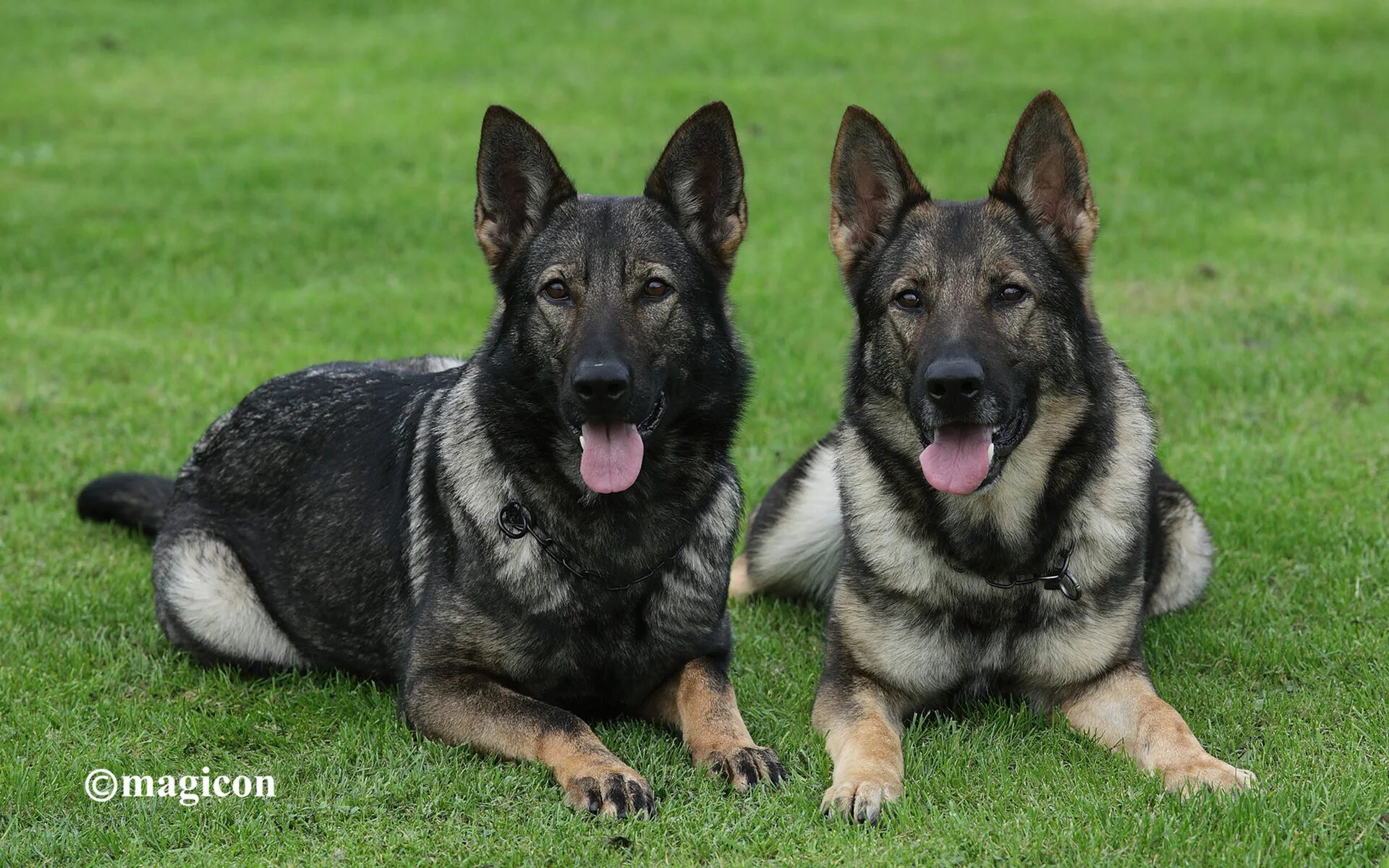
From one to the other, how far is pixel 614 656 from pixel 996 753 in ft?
4.57

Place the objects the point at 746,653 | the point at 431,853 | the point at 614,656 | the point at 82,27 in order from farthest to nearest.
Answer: the point at 82,27
the point at 746,653
the point at 614,656
the point at 431,853

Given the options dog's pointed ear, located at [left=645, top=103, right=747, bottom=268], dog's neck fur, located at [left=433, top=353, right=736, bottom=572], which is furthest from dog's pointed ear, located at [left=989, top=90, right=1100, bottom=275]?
dog's neck fur, located at [left=433, top=353, right=736, bottom=572]

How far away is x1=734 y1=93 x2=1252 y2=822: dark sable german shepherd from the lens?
4730 mm

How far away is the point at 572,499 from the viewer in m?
5.05

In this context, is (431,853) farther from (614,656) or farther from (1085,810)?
(1085,810)

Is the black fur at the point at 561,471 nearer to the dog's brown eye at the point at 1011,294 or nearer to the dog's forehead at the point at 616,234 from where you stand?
the dog's forehead at the point at 616,234

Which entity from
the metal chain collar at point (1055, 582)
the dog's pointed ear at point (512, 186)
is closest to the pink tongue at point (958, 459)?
the metal chain collar at point (1055, 582)

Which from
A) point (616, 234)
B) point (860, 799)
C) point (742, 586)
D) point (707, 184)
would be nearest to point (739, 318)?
point (742, 586)

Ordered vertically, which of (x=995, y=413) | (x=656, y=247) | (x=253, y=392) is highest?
(x=656, y=247)

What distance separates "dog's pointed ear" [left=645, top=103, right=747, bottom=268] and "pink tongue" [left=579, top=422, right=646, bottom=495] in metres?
0.79

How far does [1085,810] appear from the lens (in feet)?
14.1

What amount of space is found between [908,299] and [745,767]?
1713 mm

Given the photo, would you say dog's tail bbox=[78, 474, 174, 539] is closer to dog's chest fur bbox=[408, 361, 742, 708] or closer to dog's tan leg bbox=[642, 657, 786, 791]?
dog's chest fur bbox=[408, 361, 742, 708]

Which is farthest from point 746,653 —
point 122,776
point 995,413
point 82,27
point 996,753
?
point 82,27
